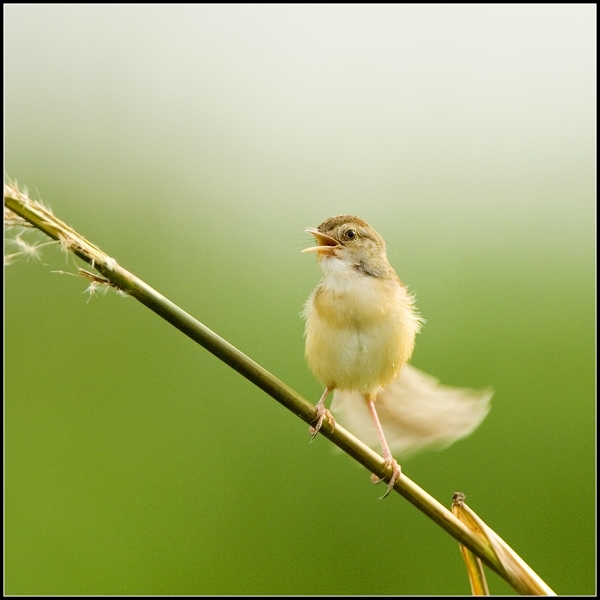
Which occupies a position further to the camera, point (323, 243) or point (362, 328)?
point (323, 243)

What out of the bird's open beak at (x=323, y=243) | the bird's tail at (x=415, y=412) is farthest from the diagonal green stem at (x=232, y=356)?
the bird's open beak at (x=323, y=243)

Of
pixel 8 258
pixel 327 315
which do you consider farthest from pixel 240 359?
pixel 327 315

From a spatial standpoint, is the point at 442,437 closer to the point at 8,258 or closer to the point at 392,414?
the point at 392,414

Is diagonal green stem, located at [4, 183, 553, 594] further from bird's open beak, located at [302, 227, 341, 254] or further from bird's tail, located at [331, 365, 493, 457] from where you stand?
bird's open beak, located at [302, 227, 341, 254]

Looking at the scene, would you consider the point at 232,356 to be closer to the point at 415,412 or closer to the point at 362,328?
the point at 415,412

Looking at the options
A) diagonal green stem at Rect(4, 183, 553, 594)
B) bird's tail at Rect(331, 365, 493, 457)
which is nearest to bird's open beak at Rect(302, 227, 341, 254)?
bird's tail at Rect(331, 365, 493, 457)

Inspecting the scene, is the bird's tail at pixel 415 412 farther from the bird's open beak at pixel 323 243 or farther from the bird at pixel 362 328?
→ the bird's open beak at pixel 323 243

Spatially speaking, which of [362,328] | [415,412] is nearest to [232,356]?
[415,412]
